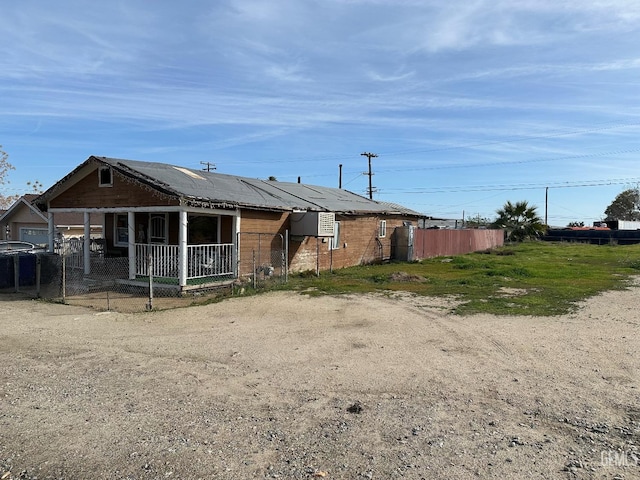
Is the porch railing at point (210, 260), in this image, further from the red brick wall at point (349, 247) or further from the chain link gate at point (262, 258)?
the red brick wall at point (349, 247)

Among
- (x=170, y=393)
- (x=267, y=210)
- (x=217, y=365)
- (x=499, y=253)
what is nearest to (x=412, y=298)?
(x=267, y=210)

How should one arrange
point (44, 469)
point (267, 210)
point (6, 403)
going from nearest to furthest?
point (44, 469), point (6, 403), point (267, 210)

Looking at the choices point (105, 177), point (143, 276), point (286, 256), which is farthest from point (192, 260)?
point (105, 177)

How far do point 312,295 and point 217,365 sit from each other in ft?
21.3

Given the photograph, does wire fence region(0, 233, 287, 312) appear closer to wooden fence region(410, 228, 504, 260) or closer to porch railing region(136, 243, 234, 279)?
porch railing region(136, 243, 234, 279)

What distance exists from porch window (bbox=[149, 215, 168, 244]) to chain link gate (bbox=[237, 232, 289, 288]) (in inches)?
114

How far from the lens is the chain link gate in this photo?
14.9 metres

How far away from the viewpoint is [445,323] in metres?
9.19

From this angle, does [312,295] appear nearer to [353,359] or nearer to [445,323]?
[445,323]

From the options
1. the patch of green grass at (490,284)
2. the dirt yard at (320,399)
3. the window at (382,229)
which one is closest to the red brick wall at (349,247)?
the window at (382,229)

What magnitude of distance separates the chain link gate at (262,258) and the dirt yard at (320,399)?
18.8ft

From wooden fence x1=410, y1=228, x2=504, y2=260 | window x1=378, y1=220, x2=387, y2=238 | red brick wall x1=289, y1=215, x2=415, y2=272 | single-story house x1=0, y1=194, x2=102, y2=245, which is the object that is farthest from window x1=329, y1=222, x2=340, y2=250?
single-story house x1=0, y1=194, x2=102, y2=245

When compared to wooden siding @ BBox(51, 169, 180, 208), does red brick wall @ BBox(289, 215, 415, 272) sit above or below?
below

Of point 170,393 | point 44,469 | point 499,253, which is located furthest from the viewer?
point 499,253
